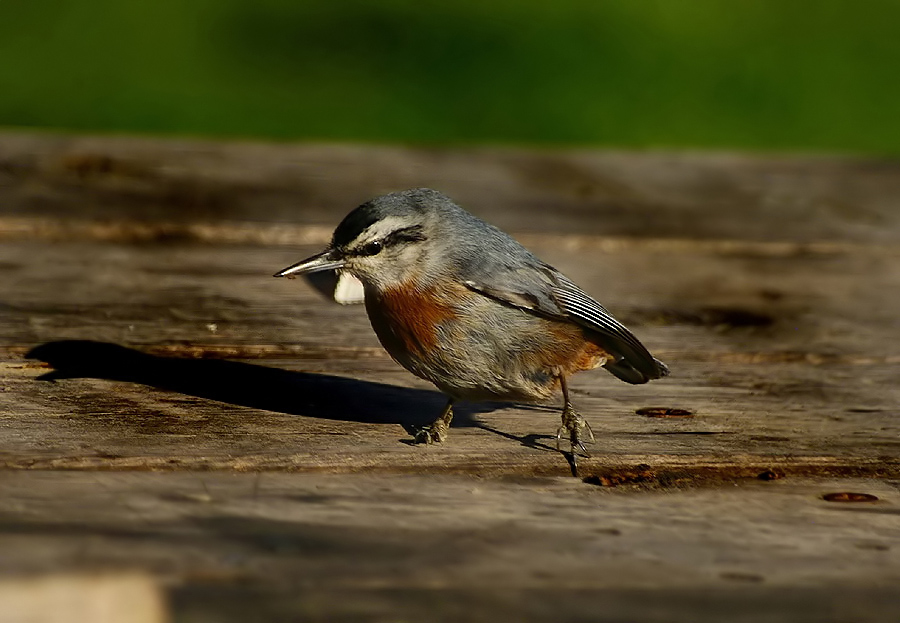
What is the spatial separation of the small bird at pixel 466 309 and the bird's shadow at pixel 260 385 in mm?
123

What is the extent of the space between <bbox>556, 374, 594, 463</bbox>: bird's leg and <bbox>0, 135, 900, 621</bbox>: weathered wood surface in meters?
0.05

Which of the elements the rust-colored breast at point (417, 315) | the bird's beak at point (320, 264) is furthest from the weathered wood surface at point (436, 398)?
the bird's beak at point (320, 264)

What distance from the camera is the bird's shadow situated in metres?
3.00

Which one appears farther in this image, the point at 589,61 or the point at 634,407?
the point at 589,61

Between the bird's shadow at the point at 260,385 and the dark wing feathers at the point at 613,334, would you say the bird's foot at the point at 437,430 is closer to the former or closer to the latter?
the bird's shadow at the point at 260,385

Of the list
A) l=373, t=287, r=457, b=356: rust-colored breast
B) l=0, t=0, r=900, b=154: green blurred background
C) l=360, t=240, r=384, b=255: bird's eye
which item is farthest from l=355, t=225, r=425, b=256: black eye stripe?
l=0, t=0, r=900, b=154: green blurred background

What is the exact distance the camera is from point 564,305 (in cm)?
313

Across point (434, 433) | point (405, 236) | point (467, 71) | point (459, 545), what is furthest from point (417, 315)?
point (467, 71)

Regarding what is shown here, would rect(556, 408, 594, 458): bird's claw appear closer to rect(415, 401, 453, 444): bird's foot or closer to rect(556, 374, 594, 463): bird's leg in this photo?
rect(556, 374, 594, 463): bird's leg

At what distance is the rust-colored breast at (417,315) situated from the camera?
2.98 meters

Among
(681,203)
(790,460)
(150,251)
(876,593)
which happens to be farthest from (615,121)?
(876,593)

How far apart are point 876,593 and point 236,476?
1125mm

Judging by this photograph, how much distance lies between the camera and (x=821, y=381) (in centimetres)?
334

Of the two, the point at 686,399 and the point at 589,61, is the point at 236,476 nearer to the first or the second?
the point at 686,399
